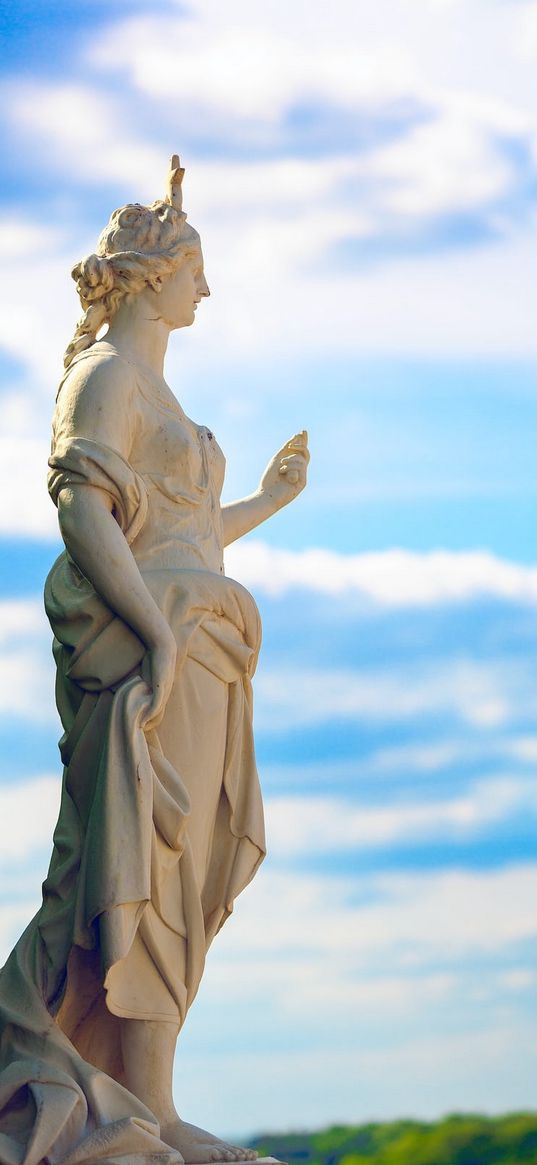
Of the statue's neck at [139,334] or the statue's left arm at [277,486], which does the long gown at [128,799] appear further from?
the statue's left arm at [277,486]

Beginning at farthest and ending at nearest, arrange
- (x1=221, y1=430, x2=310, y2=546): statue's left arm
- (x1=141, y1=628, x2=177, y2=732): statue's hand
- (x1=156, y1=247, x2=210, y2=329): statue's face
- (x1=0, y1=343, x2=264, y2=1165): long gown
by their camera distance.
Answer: (x1=221, y1=430, x2=310, y2=546): statue's left arm, (x1=156, y1=247, x2=210, y2=329): statue's face, (x1=141, y1=628, x2=177, y2=732): statue's hand, (x1=0, y1=343, x2=264, y2=1165): long gown

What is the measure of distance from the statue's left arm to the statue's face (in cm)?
93

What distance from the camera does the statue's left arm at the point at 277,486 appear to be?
9258 mm

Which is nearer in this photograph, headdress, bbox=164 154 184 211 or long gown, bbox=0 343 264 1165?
long gown, bbox=0 343 264 1165

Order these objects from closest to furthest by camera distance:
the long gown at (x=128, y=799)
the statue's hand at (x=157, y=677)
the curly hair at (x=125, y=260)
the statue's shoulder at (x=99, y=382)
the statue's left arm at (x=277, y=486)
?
the long gown at (x=128, y=799), the statue's hand at (x=157, y=677), the statue's shoulder at (x=99, y=382), the curly hair at (x=125, y=260), the statue's left arm at (x=277, y=486)

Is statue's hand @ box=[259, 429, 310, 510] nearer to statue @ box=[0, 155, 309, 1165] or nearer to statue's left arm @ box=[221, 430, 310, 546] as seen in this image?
statue's left arm @ box=[221, 430, 310, 546]

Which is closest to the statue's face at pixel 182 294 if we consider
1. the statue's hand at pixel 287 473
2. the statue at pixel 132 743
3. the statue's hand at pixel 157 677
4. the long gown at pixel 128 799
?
the statue at pixel 132 743

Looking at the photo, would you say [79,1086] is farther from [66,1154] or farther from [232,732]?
[232,732]

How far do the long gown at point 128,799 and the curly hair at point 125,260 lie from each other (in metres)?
0.23

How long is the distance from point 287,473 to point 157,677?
1.78 m

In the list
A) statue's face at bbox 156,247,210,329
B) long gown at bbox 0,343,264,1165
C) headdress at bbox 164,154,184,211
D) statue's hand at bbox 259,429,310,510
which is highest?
headdress at bbox 164,154,184,211

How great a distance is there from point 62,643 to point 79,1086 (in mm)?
1836

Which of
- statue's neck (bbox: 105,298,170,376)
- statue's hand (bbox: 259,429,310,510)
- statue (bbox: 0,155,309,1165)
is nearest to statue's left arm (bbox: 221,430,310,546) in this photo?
statue's hand (bbox: 259,429,310,510)

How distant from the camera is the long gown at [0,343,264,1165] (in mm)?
7629
